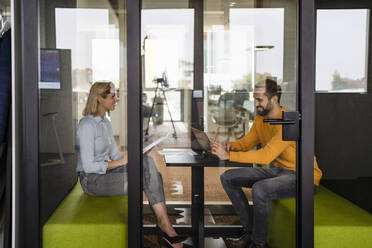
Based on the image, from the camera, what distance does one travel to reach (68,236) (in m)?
2.32

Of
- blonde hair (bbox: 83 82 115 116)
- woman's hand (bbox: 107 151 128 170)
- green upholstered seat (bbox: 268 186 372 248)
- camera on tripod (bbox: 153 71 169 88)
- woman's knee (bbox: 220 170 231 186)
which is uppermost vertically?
camera on tripod (bbox: 153 71 169 88)

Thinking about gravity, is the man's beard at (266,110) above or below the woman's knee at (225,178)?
above

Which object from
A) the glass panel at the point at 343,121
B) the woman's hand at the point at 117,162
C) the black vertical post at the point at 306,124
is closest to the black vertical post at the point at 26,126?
the woman's hand at the point at 117,162

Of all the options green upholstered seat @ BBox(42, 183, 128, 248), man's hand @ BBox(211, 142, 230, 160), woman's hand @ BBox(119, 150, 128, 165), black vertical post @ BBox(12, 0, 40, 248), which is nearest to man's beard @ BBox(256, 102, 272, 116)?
man's hand @ BBox(211, 142, 230, 160)

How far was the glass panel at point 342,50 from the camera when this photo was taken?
2293 millimetres

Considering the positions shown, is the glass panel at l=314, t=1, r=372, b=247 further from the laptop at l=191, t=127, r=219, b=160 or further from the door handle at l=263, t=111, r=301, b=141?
the laptop at l=191, t=127, r=219, b=160

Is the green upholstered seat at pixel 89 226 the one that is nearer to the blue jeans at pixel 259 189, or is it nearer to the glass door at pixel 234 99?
the glass door at pixel 234 99

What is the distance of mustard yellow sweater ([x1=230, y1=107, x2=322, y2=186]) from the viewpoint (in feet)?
7.52

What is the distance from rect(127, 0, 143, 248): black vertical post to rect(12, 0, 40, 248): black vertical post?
0.51 metres

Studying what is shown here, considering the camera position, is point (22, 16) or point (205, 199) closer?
point (22, 16)

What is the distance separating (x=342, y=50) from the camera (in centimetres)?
232

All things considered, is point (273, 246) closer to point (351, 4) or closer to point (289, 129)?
point (289, 129)

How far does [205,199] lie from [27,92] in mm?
1146

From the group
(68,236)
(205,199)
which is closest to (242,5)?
(205,199)
